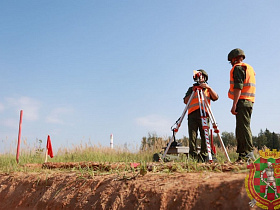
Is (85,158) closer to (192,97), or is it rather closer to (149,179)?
(192,97)

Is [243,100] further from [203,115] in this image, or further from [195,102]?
[195,102]

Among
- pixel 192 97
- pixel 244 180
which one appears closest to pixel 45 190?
pixel 244 180

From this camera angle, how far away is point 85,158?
26.0 feet

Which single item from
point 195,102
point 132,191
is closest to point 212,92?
point 195,102

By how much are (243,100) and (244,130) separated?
19.2 inches

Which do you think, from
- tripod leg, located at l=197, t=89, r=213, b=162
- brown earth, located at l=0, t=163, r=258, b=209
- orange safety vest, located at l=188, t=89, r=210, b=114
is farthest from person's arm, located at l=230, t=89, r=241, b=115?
brown earth, located at l=0, t=163, r=258, b=209

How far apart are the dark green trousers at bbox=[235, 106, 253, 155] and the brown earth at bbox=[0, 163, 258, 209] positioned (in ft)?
5.20

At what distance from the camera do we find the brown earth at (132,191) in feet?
6.51

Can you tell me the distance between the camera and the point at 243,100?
4359mm

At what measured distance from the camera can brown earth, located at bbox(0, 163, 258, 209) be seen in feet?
6.51

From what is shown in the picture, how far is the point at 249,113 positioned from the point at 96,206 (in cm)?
300

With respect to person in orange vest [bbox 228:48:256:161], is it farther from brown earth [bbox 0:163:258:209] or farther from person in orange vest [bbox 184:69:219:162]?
brown earth [bbox 0:163:258:209]

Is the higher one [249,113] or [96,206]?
[249,113]

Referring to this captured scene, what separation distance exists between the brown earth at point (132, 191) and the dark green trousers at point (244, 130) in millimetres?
1585
